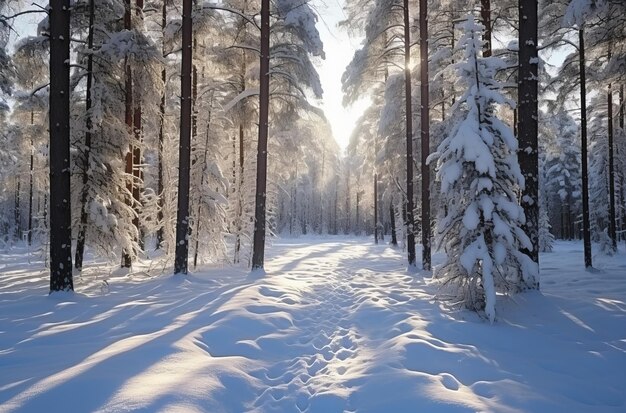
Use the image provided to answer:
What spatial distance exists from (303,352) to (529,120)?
6024mm

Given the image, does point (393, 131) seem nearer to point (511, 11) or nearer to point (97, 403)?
point (511, 11)

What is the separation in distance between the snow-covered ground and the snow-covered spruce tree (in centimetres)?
60

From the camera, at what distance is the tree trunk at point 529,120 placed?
6840 mm

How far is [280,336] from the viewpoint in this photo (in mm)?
5020

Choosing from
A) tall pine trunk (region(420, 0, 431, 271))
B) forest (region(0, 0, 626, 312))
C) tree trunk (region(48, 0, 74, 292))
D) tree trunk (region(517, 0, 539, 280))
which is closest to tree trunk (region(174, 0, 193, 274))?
forest (region(0, 0, 626, 312))

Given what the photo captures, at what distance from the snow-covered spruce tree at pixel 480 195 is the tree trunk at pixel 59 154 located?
7107mm

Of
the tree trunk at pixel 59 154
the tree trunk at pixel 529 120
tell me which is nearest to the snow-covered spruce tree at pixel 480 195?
the tree trunk at pixel 529 120

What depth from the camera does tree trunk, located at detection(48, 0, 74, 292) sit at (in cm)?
698

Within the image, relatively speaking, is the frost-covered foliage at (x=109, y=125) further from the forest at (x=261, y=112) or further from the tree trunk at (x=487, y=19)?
the tree trunk at (x=487, y=19)

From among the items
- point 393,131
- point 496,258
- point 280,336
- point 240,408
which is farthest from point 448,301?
point 393,131

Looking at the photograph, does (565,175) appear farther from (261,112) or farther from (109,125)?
(109,125)

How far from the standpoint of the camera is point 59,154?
7.04 metres

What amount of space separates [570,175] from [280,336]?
48828mm

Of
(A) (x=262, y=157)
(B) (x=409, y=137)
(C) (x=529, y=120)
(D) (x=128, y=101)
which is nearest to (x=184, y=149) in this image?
(A) (x=262, y=157)
